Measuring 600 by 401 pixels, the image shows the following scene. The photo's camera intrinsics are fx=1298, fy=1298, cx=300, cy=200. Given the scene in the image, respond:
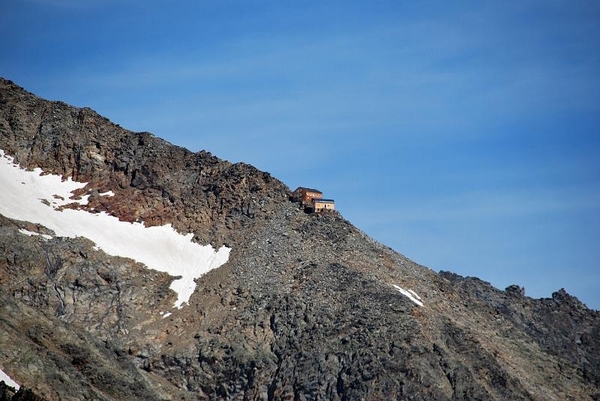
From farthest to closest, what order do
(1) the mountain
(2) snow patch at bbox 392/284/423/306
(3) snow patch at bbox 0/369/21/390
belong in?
(2) snow patch at bbox 392/284/423/306 → (1) the mountain → (3) snow patch at bbox 0/369/21/390

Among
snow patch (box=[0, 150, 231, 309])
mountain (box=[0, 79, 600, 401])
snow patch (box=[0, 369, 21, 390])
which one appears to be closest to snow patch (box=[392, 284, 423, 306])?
mountain (box=[0, 79, 600, 401])

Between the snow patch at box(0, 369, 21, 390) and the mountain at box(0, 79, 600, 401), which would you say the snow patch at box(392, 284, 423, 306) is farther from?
the snow patch at box(0, 369, 21, 390)

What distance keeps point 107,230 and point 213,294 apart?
61.7 ft

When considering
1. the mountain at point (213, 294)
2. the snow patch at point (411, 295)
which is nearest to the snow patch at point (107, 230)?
the mountain at point (213, 294)

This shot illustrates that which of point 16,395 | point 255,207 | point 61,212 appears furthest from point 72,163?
point 16,395

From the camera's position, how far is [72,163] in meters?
173

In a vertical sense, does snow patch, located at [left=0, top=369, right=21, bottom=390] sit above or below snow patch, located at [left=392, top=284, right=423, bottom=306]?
below

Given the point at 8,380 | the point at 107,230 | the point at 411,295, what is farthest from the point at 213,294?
the point at 8,380

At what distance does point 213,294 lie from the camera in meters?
151

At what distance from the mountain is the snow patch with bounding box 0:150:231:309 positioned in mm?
267

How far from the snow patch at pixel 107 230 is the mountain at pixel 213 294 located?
0.27 m

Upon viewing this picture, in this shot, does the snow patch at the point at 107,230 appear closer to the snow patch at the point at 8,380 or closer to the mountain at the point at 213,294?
the mountain at the point at 213,294

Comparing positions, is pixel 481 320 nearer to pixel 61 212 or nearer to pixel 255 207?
pixel 255 207

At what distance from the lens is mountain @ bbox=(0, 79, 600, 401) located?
136 meters
